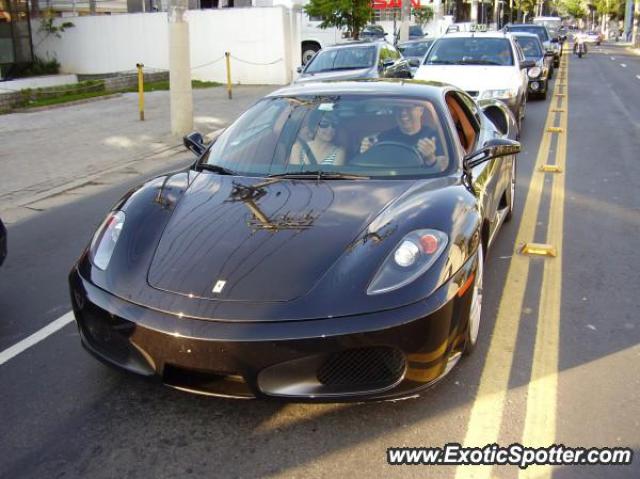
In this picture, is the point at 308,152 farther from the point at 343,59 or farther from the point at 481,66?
the point at 343,59

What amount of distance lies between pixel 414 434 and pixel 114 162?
8313mm

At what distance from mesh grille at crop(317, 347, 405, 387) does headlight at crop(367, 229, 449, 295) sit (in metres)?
0.27

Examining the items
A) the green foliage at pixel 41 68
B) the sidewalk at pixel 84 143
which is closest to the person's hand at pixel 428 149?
the sidewalk at pixel 84 143

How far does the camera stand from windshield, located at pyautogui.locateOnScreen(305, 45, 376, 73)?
14.3 m

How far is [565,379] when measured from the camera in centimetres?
363

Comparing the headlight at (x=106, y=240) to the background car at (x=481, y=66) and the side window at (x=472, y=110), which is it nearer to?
the side window at (x=472, y=110)

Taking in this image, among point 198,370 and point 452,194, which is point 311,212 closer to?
point 452,194

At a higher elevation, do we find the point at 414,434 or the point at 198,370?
the point at 198,370

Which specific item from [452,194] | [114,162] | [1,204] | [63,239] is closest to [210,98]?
[114,162]

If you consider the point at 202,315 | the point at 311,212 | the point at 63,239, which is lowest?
the point at 63,239

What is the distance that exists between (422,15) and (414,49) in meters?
21.8

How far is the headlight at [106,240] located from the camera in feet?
11.6

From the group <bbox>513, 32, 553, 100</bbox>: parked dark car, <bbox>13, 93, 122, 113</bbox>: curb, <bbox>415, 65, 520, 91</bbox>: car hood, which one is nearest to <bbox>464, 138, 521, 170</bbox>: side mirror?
<bbox>415, 65, 520, 91</bbox>: car hood

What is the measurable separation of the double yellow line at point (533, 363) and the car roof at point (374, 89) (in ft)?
4.90
